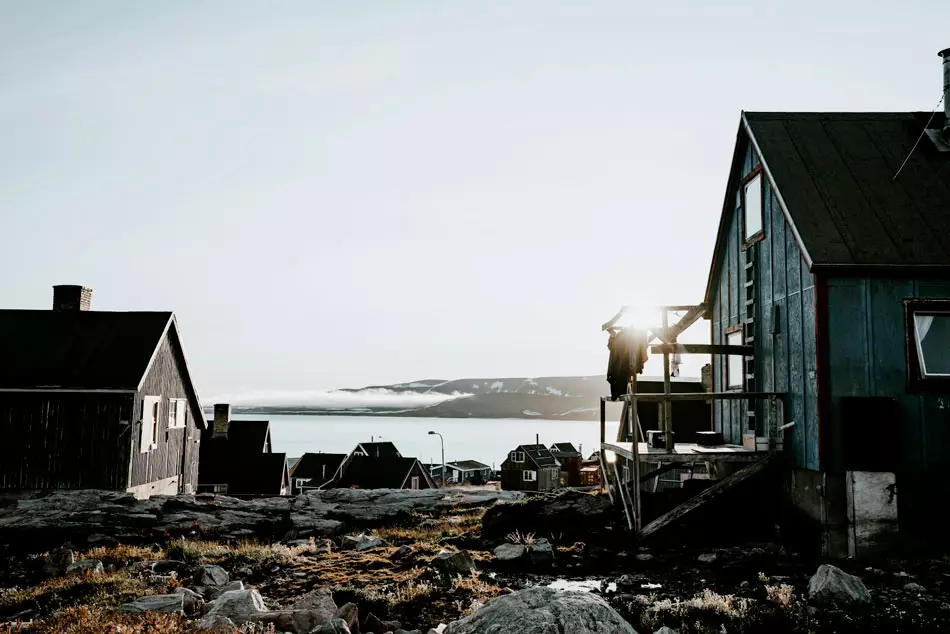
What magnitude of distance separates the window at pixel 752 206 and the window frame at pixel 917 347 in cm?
399

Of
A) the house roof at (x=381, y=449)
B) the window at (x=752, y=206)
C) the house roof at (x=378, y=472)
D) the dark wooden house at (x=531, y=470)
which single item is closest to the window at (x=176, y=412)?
the window at (x=752, y=206)

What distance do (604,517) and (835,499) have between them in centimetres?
525

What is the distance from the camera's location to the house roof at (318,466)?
63.8m

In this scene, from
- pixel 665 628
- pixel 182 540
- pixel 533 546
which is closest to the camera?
pixel 665 628

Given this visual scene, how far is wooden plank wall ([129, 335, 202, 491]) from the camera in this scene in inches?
933

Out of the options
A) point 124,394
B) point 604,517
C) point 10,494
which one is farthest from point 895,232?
point 10,494

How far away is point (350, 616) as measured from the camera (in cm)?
950

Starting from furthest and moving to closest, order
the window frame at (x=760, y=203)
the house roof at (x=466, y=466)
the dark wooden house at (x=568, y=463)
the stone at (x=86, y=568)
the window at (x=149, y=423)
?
the house roof at (x=466, y=466) < the dark wooden house at (x=568, y=463) < the window at (x=149, y=423) < the window frame at (x=760, y=203) < the stone at (x=86, y=568)

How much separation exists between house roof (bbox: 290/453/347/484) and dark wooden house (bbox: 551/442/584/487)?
1976 cm

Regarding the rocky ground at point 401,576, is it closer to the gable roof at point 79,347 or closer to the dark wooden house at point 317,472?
the gable roof at point 79,347

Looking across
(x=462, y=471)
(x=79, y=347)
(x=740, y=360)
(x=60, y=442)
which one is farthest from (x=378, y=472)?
(x=740, y=360)

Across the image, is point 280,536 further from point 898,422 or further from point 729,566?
point 898,422

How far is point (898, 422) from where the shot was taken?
1318cm

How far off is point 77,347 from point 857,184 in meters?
23.1
